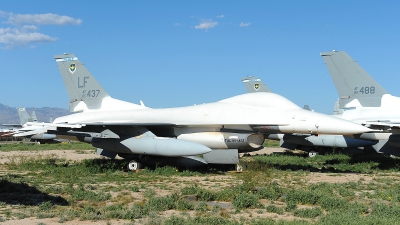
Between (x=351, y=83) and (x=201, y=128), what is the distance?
764 cm

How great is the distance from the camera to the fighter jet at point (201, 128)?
15938 mm

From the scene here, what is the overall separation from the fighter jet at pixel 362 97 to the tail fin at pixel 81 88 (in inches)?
387

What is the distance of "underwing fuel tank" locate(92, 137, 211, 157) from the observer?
52.3 ft

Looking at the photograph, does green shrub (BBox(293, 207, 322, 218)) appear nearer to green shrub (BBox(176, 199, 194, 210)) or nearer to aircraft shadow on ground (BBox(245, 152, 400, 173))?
green shrub (BBox(176, 199, 194, 210))

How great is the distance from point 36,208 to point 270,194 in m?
5.32

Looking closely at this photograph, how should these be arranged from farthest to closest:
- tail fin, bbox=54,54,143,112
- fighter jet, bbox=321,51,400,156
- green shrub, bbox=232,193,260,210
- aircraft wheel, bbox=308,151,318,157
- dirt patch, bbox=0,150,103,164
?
dirt patch, bbox=0,150,103,164 < aircraft wheel, bbox=308,151,318,157 < tail fin, bbox=54,54,143,112 < fighter jet, bbox=321,51,400,156 < green shrub, bbox=232,193,260,210

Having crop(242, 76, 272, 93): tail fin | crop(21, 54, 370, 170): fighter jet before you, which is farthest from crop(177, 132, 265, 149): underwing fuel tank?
crop(242, 76, 272, 93): tail fin

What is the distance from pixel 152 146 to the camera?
16.7 meters

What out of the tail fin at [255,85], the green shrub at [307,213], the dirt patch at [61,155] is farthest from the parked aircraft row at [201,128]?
the tail fin at [255,85]

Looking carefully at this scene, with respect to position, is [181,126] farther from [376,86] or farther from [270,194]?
[376,86]

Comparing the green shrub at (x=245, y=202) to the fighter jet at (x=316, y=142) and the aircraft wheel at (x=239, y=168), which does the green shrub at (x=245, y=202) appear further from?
the fighter jet at (x=316, y=142)

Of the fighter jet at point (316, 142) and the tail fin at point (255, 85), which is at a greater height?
the tail fin at point (255, 85)

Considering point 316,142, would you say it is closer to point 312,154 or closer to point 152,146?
point 312,154

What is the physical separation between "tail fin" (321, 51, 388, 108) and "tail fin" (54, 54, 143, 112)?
31.9 ft
